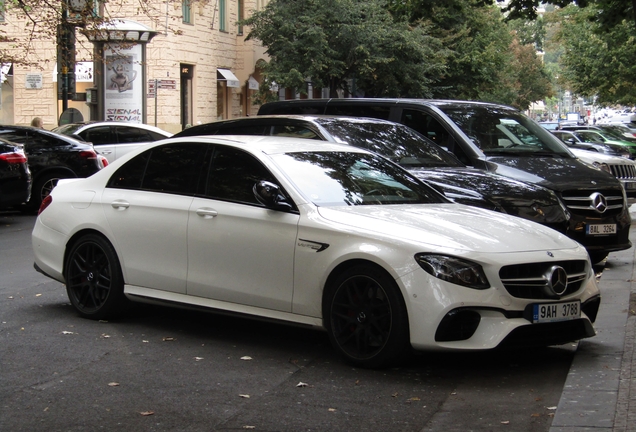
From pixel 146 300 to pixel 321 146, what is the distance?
1.81 m

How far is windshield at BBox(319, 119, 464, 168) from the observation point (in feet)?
33.5

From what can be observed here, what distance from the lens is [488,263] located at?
21.0 ft

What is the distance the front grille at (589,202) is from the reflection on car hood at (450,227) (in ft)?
13.7

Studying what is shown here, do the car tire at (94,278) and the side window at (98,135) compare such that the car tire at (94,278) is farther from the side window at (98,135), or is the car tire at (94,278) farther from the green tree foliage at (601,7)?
the side window at (98,135)

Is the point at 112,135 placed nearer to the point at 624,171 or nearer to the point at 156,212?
the point at 624,171

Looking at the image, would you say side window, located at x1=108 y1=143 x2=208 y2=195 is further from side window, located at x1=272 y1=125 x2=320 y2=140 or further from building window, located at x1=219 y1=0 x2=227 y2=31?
building window, located at x1=219 y1=0 x2=227 y2=31

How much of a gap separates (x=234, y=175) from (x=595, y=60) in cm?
4533

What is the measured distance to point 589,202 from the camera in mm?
11445

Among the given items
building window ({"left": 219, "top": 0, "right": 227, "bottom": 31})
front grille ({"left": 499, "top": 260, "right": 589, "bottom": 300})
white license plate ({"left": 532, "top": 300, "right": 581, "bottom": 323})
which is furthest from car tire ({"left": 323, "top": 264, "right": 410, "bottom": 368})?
building window ({"left": 219, "top": 0, "right": 227, "bottom": 31})

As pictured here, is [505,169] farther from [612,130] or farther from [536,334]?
[612,130]

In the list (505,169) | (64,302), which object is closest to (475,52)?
(505,169)

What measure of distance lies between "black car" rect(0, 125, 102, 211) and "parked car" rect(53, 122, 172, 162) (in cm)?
235

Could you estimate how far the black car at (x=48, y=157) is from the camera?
743 inches

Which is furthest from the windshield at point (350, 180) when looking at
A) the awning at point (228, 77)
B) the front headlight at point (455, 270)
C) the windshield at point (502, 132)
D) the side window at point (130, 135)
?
the awning at point (228, 77)
